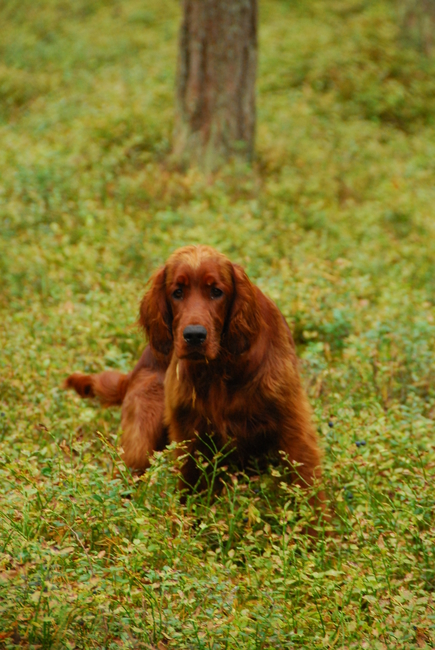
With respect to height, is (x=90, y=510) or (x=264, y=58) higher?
(x=264, y=58)

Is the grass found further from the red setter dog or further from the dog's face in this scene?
the dog's face

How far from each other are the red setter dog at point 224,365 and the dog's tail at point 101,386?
0.63 meters

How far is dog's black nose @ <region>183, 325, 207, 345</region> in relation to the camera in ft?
10.1

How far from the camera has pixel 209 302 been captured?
3.24 metres

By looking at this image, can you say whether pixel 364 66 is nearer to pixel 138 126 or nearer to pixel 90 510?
pixel 138 126

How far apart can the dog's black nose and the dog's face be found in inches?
0.5

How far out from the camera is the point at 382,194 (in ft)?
25.5

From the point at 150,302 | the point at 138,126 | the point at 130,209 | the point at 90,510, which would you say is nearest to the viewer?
the point at 90,510

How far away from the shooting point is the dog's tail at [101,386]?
160 inches

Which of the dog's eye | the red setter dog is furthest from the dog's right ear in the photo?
the dog's eye

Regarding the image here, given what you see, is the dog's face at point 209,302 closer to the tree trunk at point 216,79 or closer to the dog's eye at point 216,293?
the dog's eye at point 216,293

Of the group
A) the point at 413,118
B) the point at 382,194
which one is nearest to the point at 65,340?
the point at 382,194

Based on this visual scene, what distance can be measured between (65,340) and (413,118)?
7171 millimetres

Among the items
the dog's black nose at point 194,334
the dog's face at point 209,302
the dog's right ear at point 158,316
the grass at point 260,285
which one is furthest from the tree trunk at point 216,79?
the dog's black nose at point 194,334
